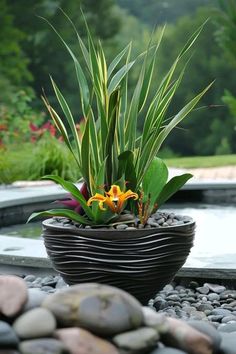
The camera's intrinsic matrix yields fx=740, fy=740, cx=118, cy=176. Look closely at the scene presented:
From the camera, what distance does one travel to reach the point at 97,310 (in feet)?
6.59

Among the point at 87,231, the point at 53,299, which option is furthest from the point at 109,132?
the point at 53,299

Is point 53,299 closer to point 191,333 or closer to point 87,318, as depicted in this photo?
point 87,318

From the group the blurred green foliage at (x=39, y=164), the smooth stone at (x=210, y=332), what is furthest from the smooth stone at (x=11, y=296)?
the blurred green foliage at (x=39, y=164)

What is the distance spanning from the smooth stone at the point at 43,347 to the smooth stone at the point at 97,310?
10cm

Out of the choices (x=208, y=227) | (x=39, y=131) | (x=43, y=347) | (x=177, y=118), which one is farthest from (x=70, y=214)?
(x=39, y=131)

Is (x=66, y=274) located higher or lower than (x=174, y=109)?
higher

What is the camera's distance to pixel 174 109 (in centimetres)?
2716

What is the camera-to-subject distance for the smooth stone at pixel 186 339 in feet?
6.88

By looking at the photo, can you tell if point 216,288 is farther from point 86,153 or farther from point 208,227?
point 208,227

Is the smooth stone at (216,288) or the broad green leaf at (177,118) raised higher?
the broad green leaf at (177,118)

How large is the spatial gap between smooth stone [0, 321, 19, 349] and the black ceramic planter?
1.03 m

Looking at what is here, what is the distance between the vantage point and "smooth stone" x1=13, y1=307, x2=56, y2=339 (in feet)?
6.51

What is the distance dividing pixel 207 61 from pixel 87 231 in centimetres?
2425

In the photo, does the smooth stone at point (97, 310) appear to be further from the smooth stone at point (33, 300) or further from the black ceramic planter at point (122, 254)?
the black ceramic planter at point (122, 254)
